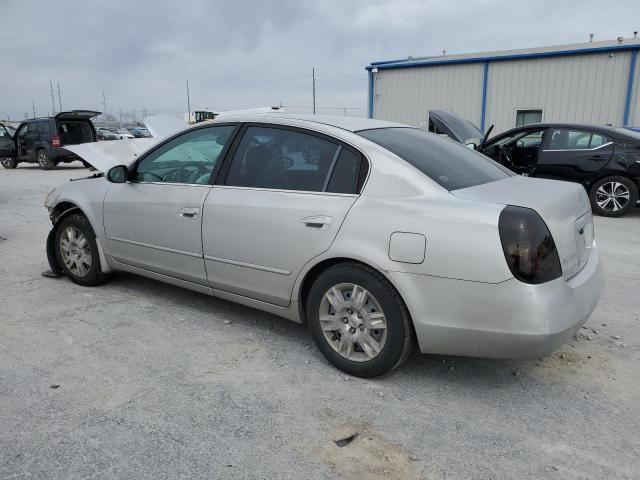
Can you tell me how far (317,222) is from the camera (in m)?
3.06

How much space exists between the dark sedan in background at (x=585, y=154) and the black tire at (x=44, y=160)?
1420 centimetres

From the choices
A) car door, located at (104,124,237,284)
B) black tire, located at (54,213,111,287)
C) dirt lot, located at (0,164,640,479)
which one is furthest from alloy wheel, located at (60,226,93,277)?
dirt lot, located at (0,164,640,479)

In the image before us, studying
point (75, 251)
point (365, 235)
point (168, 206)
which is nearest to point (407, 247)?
point (365, 235)

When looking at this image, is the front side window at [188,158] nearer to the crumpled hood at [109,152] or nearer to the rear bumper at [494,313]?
the crumpled hood at [109,152]

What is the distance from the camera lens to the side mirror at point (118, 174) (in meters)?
4.18

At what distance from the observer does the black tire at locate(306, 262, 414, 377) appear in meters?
2.83

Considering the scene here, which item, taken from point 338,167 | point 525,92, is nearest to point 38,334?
point 338,167

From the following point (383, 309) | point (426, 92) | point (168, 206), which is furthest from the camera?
point (426, 92)

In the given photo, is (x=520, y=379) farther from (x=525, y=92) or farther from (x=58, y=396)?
(x=525, y=92)

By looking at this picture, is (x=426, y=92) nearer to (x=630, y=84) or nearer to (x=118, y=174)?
(x=630, y=84)

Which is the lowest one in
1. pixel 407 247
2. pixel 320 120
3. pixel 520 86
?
pixel 407 247

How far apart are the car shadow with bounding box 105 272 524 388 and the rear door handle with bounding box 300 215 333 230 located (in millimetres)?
881

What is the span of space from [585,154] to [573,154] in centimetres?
18

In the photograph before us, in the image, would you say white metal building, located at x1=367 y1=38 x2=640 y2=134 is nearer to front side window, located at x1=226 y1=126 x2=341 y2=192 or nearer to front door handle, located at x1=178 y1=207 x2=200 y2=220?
front side window, located at x1=226 y1=126 x2=341 y2=192
